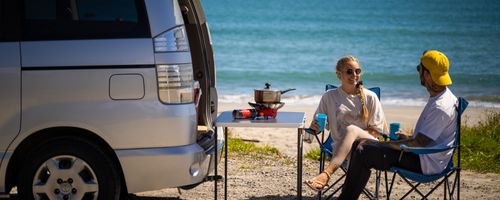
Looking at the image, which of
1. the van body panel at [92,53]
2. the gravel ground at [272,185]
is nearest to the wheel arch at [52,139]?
the van body panel at [92,53]

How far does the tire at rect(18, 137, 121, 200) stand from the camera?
5312 mm

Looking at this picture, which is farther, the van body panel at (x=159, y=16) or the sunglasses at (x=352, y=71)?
the sunglasses at (x=352, y=71)

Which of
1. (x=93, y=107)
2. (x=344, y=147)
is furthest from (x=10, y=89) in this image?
(x=344, y=147)

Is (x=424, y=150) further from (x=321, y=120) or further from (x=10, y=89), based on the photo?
(x=10, y=89)

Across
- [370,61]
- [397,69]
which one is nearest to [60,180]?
[397,69]

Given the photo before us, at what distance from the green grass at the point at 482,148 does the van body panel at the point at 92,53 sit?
12.6 ft

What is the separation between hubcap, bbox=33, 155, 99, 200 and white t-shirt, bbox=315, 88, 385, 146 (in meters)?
1.82

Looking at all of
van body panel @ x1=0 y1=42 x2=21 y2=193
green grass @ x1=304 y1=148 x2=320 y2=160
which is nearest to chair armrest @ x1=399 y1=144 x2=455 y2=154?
van body panel @ x1=0 y1=42 x2=21 y2=193

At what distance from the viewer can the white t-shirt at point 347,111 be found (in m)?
6.25

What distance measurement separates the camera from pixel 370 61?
30.6 m

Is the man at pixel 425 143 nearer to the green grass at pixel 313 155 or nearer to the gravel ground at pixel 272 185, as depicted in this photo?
the gravel ground at pixel 272 185

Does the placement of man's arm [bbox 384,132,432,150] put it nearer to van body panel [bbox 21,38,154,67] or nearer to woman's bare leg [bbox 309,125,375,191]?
woman's bare leg [bbox 309,125,375,191]

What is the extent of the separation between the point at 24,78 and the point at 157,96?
790mm

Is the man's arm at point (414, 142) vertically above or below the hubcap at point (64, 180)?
above
